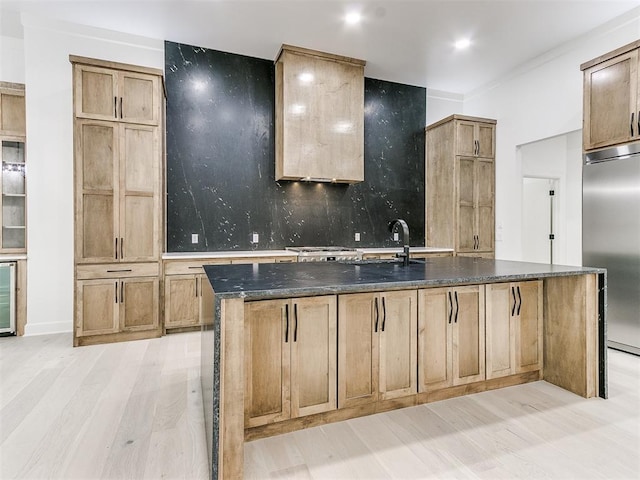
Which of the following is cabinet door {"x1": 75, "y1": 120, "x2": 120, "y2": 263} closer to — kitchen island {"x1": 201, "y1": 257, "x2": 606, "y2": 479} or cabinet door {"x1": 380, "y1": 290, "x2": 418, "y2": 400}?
kitchen island {"x1": 201, "y1": 257, "x2": 606, "y2": 479}

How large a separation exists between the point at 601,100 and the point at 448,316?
287 centimetres

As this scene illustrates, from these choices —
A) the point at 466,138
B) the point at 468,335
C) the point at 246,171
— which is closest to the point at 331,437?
the point at 468,335

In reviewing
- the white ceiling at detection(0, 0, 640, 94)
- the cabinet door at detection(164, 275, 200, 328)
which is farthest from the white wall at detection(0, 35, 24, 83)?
the cabinet door at detection(164, 275, 200, 328)

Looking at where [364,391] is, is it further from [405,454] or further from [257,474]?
[257,474]

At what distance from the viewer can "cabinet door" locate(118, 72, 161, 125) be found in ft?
11.9

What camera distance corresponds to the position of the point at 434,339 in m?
2.23

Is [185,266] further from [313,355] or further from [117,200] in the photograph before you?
[313,355]

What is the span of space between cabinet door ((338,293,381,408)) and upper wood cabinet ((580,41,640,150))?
302 centimetres

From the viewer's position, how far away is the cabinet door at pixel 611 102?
312 cm

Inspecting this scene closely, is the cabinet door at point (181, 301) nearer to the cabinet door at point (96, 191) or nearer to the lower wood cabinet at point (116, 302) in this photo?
the lower wood cabinet at point (116, 302)

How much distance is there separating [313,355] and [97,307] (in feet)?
9.00

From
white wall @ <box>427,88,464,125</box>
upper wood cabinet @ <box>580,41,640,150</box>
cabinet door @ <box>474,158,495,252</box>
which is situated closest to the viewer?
upper wood cabinet @ <box>580,41,640,150</box>

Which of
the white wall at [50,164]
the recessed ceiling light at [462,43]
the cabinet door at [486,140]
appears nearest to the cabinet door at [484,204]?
the cabinet door at [486,140]

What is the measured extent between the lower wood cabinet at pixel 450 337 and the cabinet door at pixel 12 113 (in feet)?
15.3
